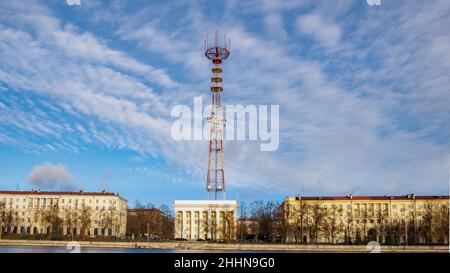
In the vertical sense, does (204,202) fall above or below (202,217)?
above

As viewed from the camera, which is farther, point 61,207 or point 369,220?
point 61,207

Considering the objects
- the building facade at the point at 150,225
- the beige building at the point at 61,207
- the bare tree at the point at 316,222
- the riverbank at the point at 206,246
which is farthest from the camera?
the beige building at the point at 61,207

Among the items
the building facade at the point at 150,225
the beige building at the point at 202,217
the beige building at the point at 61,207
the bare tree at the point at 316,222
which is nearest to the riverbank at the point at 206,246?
the bare tree at the point at 316,222

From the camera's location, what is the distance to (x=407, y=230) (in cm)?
7219

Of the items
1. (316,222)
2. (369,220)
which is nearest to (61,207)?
(316,222)

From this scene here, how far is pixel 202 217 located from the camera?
8288cm

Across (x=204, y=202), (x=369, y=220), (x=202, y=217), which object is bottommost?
(x=369, y=220)

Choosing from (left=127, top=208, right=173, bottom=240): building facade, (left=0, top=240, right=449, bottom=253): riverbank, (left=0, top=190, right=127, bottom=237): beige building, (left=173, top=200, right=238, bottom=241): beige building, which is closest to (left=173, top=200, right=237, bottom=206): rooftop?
(left=173, top=200, right=238, bottom=241): beige building

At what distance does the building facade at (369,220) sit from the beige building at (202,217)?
8.33 m

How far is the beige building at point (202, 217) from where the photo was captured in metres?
67.8

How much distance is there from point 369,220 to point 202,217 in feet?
94.3

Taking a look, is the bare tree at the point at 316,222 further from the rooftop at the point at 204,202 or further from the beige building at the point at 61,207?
the beige building at the point at 61,207

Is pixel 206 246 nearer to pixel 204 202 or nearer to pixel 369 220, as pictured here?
pixel 204 202
